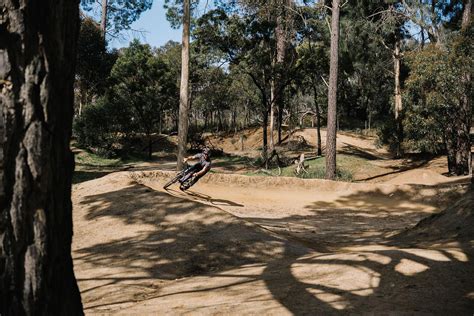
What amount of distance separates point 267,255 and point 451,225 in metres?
2.98

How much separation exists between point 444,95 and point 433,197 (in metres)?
8.71

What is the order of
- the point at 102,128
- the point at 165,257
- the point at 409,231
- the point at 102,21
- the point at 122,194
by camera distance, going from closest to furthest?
1. the point at 165,257
2. the point at 409,231
3. the point at 122,194
4. the point at 102,128
5. the point at 102,21

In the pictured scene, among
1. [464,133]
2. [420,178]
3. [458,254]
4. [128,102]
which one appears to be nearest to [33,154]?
[458,254]

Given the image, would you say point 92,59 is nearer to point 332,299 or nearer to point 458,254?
point 458,254

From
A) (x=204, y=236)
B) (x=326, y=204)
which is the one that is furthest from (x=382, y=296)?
(x=326, y=204)

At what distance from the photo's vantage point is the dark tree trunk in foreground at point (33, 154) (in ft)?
5.80

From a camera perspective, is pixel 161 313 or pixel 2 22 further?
pixel 161 313

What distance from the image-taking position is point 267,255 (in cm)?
672

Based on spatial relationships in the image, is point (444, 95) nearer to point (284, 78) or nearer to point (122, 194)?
point (284, 78)

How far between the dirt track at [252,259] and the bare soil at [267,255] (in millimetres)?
17

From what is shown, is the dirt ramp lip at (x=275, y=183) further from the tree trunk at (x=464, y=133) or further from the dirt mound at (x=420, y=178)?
the tree trunk at (x=464, y=133)

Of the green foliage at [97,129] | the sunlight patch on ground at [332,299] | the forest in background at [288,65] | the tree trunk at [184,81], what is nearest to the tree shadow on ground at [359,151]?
the forest in background at [288,65]

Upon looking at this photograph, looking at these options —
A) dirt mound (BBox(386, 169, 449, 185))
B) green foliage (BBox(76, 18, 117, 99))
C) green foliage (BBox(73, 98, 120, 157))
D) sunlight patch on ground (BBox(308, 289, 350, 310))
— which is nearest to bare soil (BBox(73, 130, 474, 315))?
sunlight patch on ground (BBox(308, 289, 350, 310))

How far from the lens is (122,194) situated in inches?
395
